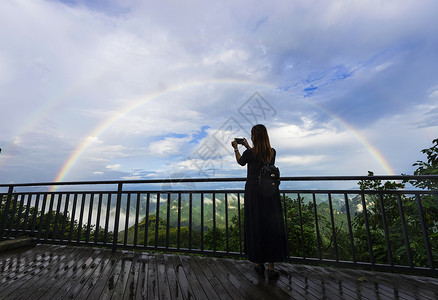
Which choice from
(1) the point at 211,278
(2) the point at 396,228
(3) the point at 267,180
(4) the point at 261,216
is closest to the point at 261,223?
(4) the point at 261,216

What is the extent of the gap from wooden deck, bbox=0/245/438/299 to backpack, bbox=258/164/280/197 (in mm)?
872

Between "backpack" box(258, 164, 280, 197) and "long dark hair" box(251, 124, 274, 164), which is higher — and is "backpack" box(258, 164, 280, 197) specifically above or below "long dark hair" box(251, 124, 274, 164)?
below

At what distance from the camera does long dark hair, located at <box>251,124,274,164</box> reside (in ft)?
6.40

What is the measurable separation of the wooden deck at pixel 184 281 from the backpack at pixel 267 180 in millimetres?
872

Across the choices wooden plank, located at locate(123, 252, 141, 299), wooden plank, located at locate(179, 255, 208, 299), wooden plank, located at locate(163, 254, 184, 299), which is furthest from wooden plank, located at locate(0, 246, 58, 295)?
wooden plank, located at locate(179, 255, 208, 299)

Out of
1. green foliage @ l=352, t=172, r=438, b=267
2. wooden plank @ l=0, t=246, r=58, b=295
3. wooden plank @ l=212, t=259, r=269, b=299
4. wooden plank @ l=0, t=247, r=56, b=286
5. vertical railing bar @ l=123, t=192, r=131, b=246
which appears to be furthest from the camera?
vertical railing bar @ l=123, t=192, r=131, b=246

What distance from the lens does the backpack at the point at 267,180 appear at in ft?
6.38

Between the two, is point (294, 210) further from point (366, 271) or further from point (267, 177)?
point (267, 177)

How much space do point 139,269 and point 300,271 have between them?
191 cm

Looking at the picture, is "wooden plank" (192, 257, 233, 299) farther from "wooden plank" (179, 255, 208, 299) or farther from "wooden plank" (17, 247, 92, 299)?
"wooden plank" (17, 247, 92, 299)

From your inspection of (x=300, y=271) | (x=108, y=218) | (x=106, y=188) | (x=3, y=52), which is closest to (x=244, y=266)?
(x=300, y=271)

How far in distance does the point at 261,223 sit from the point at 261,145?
85 cm

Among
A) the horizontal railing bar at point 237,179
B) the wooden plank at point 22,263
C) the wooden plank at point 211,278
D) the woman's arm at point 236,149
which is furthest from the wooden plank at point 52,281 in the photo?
the woman's arm at point 236,149

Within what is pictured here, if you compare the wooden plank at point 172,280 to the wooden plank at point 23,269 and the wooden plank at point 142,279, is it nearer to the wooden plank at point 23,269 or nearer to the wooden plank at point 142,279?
the wooden plank at point 142,279
